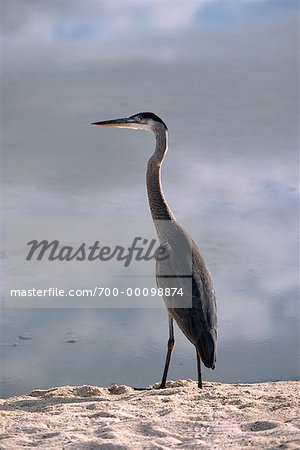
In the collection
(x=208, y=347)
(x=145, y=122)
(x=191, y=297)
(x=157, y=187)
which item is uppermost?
(x=145, y=122)

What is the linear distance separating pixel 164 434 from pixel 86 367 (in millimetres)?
2502

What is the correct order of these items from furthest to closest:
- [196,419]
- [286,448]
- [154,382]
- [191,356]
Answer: [191,356], [154,382], [196,419], [286,448]

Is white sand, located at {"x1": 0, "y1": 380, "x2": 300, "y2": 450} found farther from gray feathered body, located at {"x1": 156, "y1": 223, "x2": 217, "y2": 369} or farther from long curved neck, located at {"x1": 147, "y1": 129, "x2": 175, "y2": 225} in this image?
long curved neck, located at {"x1": 147, "y1": 129, "x2": 175, "y2": 225}

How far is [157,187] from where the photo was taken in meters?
7.07

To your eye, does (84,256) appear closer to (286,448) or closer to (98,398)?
(98,398)

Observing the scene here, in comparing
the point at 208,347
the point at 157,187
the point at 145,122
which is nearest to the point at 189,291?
the point at 208,347

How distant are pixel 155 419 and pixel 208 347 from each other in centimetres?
124

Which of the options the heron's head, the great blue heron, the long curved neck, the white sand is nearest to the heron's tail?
the great blue heron

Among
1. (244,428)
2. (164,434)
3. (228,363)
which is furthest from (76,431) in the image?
(228,363)

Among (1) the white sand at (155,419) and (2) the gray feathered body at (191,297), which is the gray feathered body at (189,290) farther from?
(1) the white sand at (155,419)

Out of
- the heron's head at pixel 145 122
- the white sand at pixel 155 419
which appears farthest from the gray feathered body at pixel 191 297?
the heron's head at pixel 145 122

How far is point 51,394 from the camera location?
5883mm

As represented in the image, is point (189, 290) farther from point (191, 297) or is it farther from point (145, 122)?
point (145, 122)

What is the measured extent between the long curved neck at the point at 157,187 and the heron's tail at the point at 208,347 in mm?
1239
